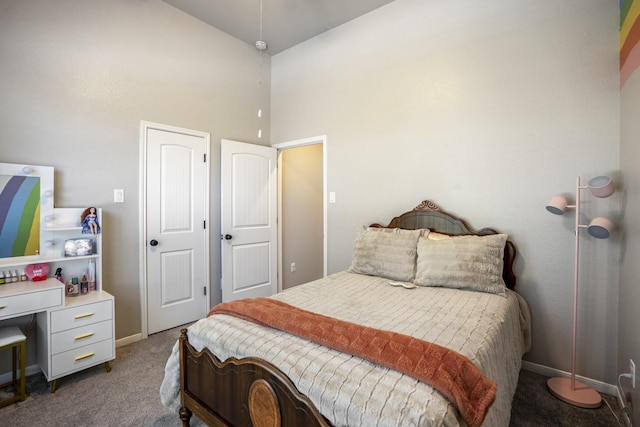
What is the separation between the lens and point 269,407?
47.4 inches

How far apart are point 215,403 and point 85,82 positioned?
269 centimetres

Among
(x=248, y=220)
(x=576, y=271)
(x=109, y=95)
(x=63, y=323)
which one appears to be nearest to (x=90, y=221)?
(x=63, y=323)

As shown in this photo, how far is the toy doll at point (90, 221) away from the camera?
238 cm

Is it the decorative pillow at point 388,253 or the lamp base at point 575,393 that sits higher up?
the decorative pillow at point 388,253

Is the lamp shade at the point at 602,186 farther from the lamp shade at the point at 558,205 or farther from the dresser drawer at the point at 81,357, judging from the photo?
the dresser drawer at the point at 81,357

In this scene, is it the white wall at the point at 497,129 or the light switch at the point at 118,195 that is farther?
the light switch at the point at 118,195

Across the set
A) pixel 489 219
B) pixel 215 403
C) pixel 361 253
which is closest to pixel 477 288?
pixel 489 219

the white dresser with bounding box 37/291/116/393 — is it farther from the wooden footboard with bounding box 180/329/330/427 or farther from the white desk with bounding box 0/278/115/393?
the wooden footboard with bounding box 180/329/330/427

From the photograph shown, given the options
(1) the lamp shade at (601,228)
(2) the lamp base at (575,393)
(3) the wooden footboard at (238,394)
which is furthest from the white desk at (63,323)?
(1) the lamp shade at (601,228)

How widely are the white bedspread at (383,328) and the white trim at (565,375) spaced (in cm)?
31

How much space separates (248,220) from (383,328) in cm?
253

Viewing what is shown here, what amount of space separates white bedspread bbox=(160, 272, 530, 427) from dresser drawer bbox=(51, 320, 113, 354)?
2.99ft

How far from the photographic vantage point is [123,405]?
1.92 m

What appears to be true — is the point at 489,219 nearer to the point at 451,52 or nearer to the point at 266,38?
the point at 451,52
